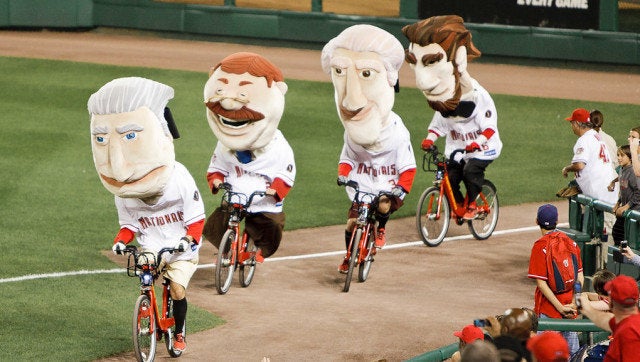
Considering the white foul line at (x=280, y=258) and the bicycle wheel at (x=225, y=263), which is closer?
the bicycle wheel at (x=225, y=263)

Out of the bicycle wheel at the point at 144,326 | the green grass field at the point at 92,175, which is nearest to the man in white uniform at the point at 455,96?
the green grass field at the point at 92,175

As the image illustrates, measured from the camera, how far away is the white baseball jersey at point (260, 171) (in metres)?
12.7

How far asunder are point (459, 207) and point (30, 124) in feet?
29.7

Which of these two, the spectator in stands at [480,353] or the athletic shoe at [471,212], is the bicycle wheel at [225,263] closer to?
the athletic shoe at [471,212]

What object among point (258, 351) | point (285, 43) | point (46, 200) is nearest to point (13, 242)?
point (46, 200)

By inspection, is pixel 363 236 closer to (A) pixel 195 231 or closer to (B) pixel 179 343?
(A) pixel 195 231

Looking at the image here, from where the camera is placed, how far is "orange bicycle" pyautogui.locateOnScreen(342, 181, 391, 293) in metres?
Result: 12.8

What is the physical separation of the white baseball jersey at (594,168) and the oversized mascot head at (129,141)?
16.8 ft

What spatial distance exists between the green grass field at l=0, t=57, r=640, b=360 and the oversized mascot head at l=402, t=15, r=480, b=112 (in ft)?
8.97

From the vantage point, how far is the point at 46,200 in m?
16.4

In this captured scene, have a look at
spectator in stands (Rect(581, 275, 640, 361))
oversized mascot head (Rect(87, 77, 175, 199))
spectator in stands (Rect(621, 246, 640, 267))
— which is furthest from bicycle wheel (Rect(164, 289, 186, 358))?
spectator in stands (Rect(581, 275, 640, 361))

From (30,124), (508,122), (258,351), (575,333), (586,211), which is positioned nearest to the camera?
(575,333)

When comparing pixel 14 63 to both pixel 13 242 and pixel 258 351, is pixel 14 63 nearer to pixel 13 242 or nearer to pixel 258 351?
pixel 13 242

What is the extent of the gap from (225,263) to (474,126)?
3.96m
